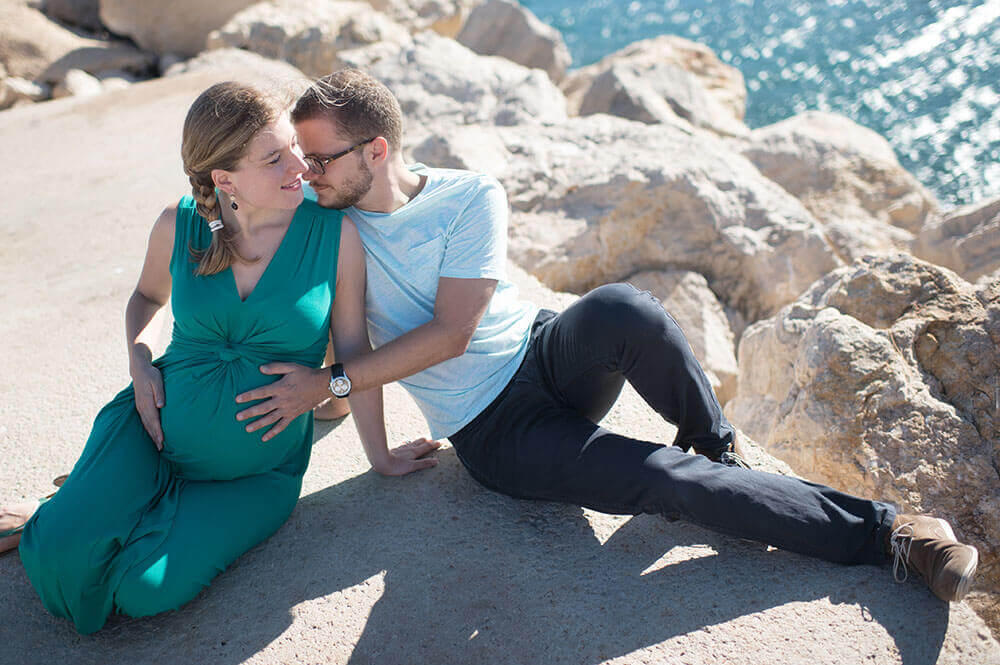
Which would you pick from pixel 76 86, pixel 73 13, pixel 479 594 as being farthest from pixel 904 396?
pixel 73 13

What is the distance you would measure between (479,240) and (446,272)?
0.16 meters

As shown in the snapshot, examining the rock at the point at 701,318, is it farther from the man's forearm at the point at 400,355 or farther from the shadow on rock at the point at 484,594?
the man's forearm at the point at 400,355

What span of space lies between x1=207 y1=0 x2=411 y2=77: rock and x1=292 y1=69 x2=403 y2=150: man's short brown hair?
7.21 m

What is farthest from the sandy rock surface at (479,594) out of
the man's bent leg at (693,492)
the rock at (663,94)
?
the rock at (663,94)

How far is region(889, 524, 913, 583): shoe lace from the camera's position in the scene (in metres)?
2.54

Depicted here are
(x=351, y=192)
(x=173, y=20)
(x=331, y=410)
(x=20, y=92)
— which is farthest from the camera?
(x=173, y=20)

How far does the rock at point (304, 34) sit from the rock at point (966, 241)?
6.25 meters

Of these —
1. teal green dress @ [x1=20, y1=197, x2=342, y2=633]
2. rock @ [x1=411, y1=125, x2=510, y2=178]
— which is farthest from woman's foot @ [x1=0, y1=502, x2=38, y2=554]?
rock @ [x1=411, y1=125, x2=510, y2=178]

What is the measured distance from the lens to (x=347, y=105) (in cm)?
275

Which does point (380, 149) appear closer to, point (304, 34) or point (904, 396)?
point (904, 396)

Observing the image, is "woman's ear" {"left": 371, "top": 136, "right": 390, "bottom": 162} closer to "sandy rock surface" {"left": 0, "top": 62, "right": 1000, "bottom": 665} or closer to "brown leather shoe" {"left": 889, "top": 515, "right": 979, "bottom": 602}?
"sandy rock surface" {"left": 0, "top": 62, "right": 1000, "bottom": 665}

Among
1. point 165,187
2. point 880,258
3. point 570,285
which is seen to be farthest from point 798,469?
point 165,187

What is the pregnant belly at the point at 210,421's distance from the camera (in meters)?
2.74

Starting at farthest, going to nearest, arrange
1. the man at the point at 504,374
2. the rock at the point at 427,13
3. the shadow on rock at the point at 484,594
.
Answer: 1. the rock at the point at 427,13
2. the man at the point at 504,374
3. the shadow on rock at the point at 484,594
